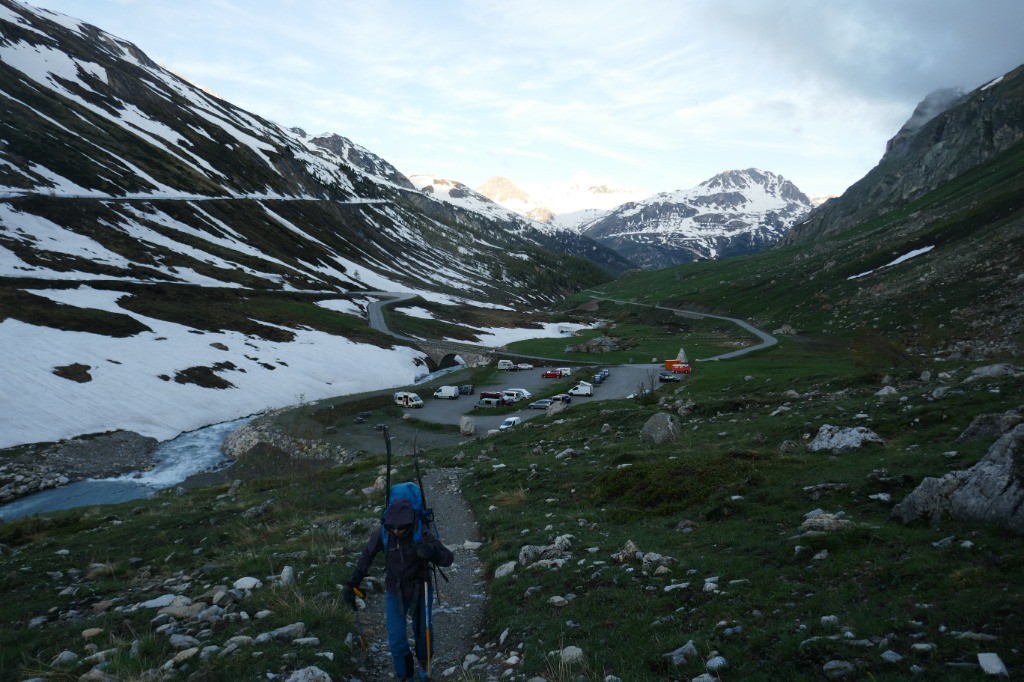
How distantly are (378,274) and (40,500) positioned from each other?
122804 millimetres

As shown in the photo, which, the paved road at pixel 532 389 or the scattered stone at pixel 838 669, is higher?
the scattered stone at pixel 838 669

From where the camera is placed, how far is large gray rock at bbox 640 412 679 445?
2302 cm

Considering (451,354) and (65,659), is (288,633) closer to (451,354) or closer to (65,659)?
(65,659)

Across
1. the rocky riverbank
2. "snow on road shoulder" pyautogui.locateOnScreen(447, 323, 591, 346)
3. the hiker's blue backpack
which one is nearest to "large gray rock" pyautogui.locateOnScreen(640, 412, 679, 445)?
the hiker's blue backpack

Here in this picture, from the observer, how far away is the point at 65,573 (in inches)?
596

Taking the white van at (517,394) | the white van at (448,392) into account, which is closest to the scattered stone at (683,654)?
the white van at (517,394)

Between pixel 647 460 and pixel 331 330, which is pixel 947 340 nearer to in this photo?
pixel 647 460

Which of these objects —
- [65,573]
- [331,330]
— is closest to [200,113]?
[331,330]

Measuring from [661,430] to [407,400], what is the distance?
129 ft

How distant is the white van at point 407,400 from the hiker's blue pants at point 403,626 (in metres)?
49.6

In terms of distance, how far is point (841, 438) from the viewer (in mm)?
16594

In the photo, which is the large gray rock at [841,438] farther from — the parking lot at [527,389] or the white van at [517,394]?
the white van at [517,394]

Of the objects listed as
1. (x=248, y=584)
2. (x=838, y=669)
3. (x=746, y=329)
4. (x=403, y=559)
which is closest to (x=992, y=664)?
(x=838, y=669)

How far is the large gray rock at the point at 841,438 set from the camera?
52.7 feet
